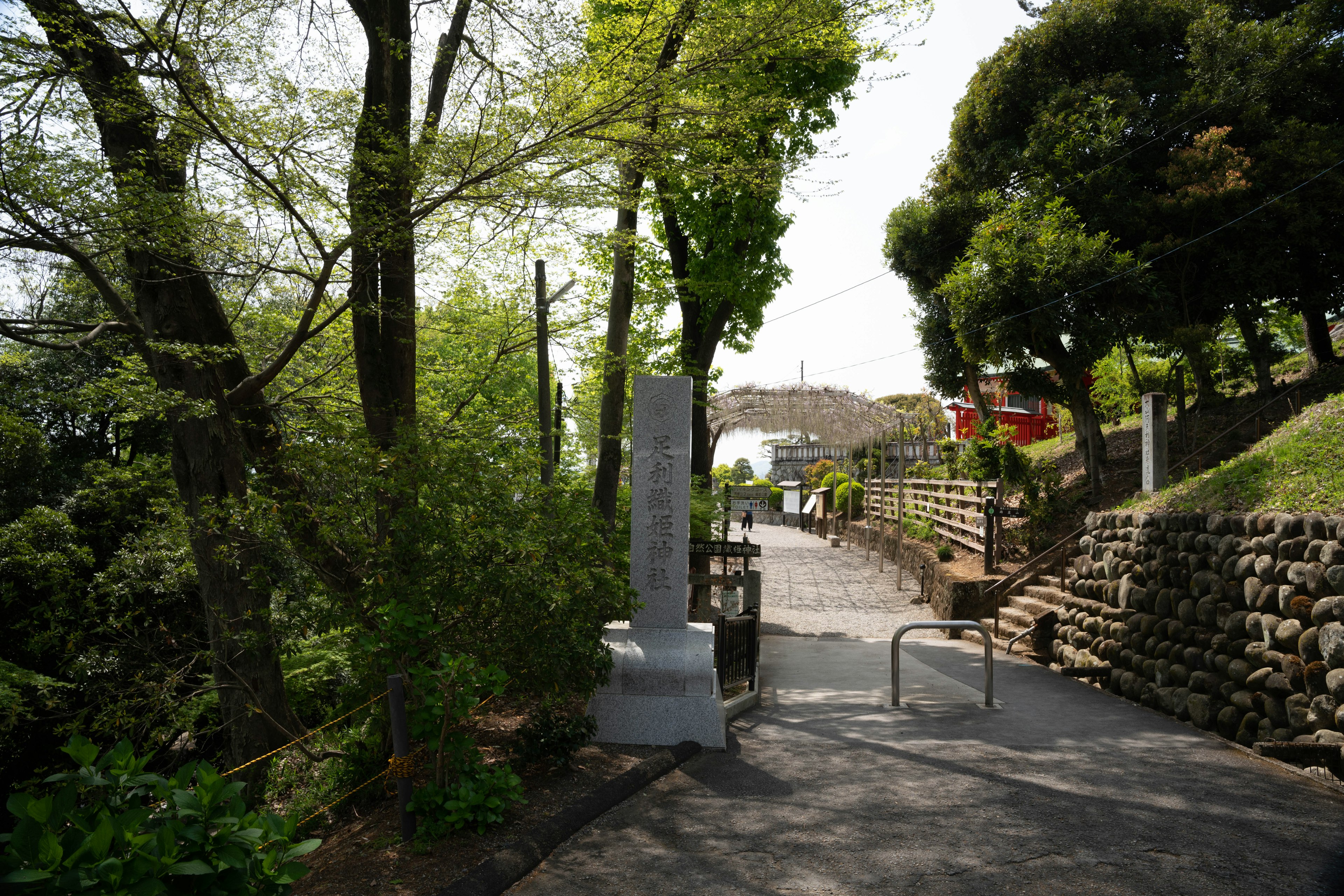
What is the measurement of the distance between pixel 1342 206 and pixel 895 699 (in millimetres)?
12996

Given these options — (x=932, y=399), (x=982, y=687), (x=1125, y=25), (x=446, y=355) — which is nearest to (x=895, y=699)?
(x=982, y=687)

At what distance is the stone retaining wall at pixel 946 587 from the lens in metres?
12.8

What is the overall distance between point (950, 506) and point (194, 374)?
49.9 ft

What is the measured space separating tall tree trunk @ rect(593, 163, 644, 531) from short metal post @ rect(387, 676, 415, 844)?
5.54 m

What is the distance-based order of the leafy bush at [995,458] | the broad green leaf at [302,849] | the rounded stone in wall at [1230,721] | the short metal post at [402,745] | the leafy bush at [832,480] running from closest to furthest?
1. the broad green leaf at [302,849]
2. the short metal post at [402,745]
3. the rounded stone in wall at [1230,721]
4. the leafy bush at [995,458]
5. the leafy bush at [832,480]

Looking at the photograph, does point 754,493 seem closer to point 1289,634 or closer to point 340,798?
point 1289,634

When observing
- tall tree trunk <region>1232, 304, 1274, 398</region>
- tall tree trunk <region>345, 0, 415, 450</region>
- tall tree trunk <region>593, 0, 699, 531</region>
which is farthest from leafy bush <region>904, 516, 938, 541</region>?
tall tree trunk <region>345, 0, 415, 450</region>

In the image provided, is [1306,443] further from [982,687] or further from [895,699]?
[895,699]

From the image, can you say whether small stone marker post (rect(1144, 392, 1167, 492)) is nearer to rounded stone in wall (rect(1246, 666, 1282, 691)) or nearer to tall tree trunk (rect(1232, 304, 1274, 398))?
rounded stone in wall (rect(1246, 666, 1282, 691))

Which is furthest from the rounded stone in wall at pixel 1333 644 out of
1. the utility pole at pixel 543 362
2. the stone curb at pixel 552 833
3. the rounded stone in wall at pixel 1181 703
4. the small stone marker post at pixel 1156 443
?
the utility pole at pixel 543 362

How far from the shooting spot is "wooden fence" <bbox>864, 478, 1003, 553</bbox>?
15.3m

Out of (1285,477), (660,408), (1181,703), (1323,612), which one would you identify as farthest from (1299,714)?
(660,408)

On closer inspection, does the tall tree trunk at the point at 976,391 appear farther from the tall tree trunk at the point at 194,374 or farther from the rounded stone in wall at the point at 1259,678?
the tall tree trunk at the point at 194,374

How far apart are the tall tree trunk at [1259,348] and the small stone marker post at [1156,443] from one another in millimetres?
7605
